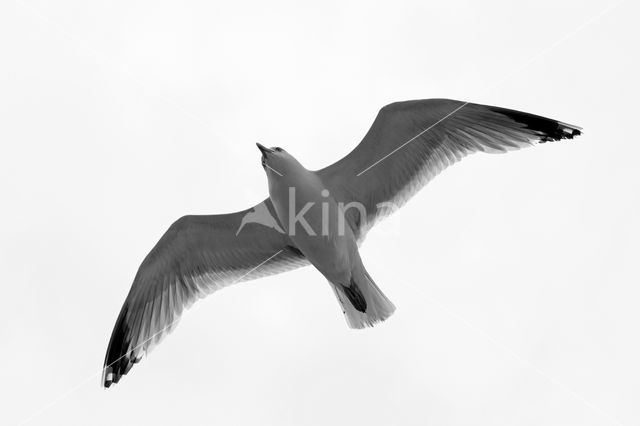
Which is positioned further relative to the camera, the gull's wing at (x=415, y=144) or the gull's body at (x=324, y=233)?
the gull's wing at (x=415, y=144)

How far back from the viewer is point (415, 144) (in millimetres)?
8141

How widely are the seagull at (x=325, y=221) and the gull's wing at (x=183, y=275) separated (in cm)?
1

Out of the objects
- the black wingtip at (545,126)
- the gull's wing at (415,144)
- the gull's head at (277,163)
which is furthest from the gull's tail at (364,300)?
the black wingtip at (545,126)

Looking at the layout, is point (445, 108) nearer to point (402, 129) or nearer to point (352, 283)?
point (402, 129)

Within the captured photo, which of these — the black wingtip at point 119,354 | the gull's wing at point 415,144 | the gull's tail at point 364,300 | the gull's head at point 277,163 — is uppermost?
the gull's head at point 277,163

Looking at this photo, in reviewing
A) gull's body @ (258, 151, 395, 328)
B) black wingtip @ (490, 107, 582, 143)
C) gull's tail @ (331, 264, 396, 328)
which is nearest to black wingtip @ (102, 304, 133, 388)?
gull's body @ (258, 151, 395, 328)

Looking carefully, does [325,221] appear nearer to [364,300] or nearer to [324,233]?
[324,233]

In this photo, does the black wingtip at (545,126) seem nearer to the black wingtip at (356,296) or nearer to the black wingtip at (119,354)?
the black wingtip at (356,296)

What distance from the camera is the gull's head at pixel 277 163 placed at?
7727 mm

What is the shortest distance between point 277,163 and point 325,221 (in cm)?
69

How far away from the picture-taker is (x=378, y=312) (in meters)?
8.05

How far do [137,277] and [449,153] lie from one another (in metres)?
3.32

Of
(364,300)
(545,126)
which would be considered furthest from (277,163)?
(545,126)

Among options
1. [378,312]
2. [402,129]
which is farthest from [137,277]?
[402,129]
